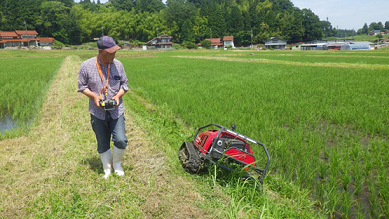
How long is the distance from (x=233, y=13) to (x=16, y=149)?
247ft

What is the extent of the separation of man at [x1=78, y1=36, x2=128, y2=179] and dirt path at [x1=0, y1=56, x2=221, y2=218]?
40cm

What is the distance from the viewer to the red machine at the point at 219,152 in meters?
2.50

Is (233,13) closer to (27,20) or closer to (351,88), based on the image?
(27,20)

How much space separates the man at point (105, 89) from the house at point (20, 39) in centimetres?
5909

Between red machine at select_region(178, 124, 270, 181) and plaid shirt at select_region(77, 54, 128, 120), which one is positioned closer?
plaid shirt at select_region(77, 54, 128, 120)

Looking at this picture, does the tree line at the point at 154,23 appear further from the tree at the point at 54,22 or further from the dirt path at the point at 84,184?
the dirt path at the point at 84,184

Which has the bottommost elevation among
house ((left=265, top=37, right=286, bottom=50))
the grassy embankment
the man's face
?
the grassy embankment

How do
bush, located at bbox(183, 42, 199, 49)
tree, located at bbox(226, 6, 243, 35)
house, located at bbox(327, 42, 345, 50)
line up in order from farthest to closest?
tree, located at bbox(226, 6, 243, 35) < bush, located at bbox(183, 42, 199, 49) < house, located at bbox(327, 42, 345, 50)

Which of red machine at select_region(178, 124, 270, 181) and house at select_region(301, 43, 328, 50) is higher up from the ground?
house at select_region(301, 43, 328, 50)

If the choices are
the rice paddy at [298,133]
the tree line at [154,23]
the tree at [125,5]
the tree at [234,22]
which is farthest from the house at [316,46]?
the tree at [125,5]

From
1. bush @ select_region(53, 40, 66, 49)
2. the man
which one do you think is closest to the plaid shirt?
the man

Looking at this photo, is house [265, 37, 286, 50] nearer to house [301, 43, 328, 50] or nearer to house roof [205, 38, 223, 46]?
house [301, 43, 328, 50]

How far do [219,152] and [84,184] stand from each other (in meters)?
1.40

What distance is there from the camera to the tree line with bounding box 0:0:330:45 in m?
59.1
